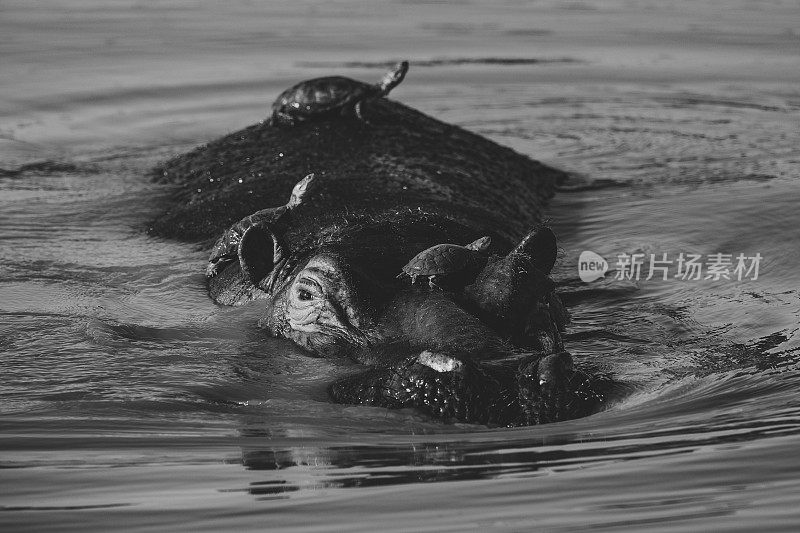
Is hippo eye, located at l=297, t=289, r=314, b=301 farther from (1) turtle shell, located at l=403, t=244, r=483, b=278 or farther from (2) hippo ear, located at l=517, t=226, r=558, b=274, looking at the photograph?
(2) hippo ear, located at l=517, t=226, r=558, b=274

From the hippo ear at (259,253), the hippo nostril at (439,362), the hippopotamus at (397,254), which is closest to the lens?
the hippo nostril at (439,362)

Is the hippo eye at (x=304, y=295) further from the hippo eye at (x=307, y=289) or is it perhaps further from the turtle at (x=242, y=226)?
the turtle at (x=242, y=226)

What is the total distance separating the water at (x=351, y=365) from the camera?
452 cm

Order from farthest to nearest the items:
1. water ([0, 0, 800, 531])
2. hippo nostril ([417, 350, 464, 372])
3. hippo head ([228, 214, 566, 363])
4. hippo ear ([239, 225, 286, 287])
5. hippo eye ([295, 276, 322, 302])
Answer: hippo ear ([239, 225, 286, 287])
hippo eye ([295, 276, 322, 302])
hippo head ([228, 214, 566, 363])
hippo nostril ([417, 350, 464, 372])
water ([0, 0, 800, 531])

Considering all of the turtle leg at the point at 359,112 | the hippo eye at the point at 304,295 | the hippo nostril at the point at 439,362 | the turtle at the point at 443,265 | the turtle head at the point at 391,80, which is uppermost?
the turtle head at the point at 391,80

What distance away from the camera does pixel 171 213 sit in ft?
30.9

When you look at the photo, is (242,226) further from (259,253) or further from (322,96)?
(322,96)

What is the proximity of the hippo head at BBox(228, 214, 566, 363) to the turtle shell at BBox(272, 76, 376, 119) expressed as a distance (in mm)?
3091

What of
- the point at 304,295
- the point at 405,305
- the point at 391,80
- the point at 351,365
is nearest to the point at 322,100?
the point at 391,80

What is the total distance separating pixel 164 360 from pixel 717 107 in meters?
9.44

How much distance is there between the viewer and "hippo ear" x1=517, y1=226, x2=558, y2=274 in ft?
20.5

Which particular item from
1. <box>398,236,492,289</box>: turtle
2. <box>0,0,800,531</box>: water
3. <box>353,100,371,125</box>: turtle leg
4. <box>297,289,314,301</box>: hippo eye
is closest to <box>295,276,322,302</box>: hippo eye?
<box>297,289,314,301</box>: hippo eye

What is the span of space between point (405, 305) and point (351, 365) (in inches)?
14.5

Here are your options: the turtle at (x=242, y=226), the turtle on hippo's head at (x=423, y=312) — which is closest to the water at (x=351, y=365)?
the turtle on hippo's head at (x=423, y=312)
